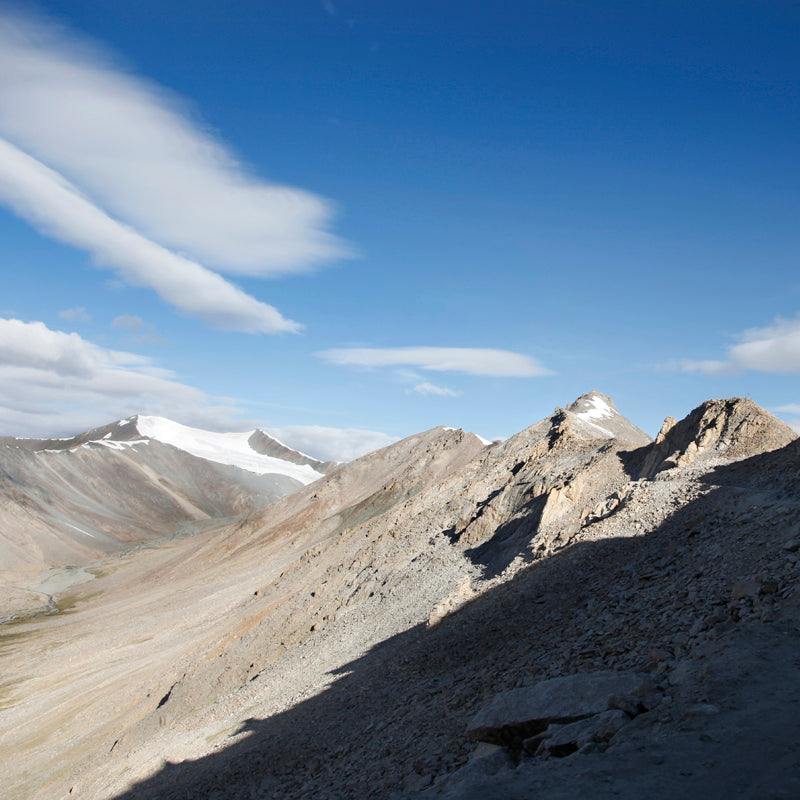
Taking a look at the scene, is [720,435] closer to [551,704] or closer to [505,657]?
[505,657]

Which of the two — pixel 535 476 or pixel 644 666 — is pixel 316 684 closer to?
pixel 644 666

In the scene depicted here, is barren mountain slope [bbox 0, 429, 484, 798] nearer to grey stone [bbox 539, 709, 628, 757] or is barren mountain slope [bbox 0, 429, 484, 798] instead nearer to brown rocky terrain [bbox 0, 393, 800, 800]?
brown rocky terrain [bbox 0, 393, 800, 800]

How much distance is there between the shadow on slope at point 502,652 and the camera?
43.9 feet

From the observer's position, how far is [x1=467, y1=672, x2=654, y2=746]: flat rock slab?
10.1 m

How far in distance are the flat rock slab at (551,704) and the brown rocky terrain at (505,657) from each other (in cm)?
6

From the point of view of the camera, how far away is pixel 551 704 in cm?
1066

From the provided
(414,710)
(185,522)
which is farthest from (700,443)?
(185,522)

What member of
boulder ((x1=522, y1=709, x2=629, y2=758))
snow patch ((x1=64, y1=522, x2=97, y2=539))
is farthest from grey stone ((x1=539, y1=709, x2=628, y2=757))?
snow patch ((x1=64, y1=522, x2=97, y2=539))

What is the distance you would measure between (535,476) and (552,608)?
73.6 feet

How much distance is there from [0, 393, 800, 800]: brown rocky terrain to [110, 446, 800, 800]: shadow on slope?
0.32 ft

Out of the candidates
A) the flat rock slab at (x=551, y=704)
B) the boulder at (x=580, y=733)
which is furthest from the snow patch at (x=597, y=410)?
the boulder at (x=580, y=733)

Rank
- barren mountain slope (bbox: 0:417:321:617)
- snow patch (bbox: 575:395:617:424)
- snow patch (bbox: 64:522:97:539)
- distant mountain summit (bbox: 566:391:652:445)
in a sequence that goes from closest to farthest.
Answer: distant mountain summit (bbox: 566:391:652:445) < snow patch (bbox: 575:395:617:424) < barren mountain slope (bbox: 0:417:321:617) < snow patch (bbox: 64:522:97:539)

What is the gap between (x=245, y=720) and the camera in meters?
24.9

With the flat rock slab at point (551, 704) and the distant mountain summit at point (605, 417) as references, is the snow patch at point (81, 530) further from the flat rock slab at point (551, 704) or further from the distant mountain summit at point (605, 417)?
the flat rock slab at point (551, 704)
